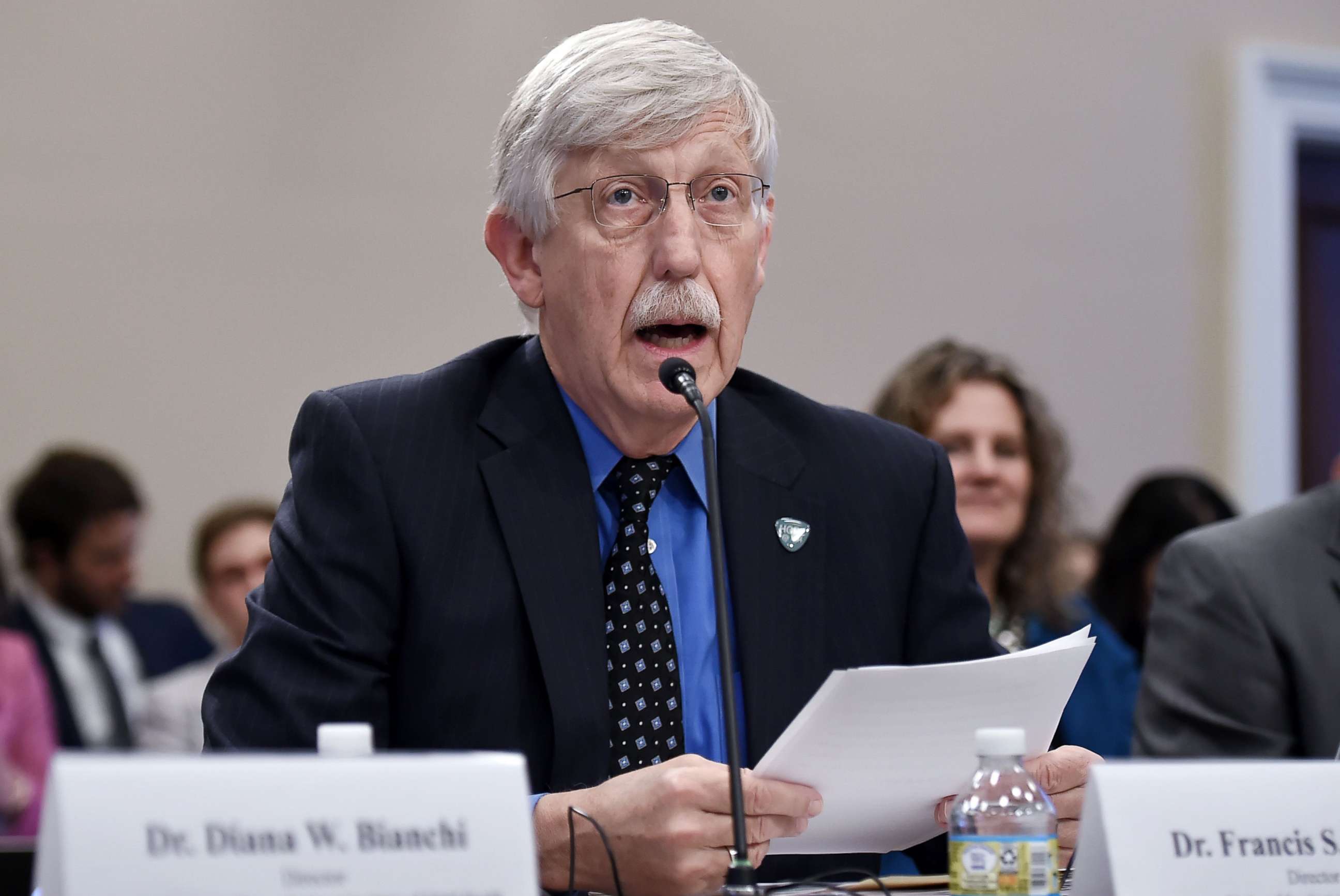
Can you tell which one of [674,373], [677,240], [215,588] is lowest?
[215,588]

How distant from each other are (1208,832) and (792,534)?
72 cm

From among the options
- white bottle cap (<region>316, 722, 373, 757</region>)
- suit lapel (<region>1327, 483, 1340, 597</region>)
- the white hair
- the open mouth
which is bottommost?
suit lapel (<region>1327, 483, 1340, 597</region>)

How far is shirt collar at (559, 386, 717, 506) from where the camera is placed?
1817mm

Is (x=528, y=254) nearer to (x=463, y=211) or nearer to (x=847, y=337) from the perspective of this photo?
(x=463, y=211)

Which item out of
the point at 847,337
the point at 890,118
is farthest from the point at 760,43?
the point at 847,337

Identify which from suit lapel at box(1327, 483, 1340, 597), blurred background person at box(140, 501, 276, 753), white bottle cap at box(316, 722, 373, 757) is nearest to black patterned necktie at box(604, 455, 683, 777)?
white bottle cap at box(316, 722, 373, 757)

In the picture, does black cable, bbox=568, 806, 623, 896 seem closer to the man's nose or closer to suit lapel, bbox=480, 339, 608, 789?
suit lapel, bbox=480, 339, 608, 789

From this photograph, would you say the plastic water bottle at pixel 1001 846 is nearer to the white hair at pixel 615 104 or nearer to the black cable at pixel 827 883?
the black cable at pixel 827 883

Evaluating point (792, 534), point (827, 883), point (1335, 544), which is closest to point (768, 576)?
point (792, 534)

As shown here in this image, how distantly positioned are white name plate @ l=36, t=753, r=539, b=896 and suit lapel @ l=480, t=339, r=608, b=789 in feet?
1.66

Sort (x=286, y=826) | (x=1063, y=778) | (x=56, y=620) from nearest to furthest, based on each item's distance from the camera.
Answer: (x=286, y=826), (x=1063, y=778), (x=56, y=620)

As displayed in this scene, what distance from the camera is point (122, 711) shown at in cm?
400

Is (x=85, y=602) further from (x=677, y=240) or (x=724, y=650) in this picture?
(x=724, y=650)

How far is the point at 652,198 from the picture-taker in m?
1.74
